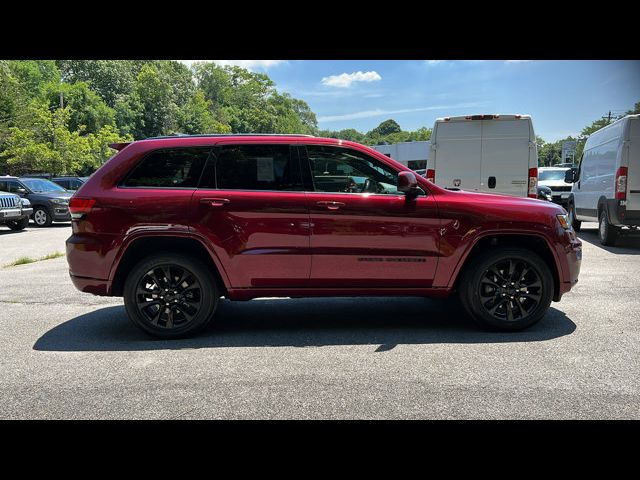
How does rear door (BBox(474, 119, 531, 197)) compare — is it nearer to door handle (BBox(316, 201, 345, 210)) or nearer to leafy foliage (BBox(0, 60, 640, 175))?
door handle (BBox(316, 201, 345, 210))

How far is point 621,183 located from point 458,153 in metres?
3.32

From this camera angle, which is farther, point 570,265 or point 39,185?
point 39,185

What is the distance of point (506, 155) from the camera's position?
30.8 ft

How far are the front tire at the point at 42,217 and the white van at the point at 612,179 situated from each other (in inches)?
664

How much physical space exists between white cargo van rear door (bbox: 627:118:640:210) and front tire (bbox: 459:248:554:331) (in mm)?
6377

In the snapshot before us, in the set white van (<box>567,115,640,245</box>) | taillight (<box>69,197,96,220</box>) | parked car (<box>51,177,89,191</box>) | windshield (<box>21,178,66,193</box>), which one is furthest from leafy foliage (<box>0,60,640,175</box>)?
white van (<box>567,115,640,245</box>)

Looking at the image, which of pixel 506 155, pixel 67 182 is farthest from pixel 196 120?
pixel 506 155

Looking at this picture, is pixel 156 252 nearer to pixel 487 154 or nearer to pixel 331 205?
pixel 331 205

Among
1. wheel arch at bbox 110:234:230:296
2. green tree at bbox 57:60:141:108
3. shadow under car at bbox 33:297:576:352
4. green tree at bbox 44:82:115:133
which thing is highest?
green tree at bbox 57:60:141:108

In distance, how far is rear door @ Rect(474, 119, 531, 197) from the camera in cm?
931

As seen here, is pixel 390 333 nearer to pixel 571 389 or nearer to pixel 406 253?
pixel 406 253

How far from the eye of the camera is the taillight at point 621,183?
9.68 metres
